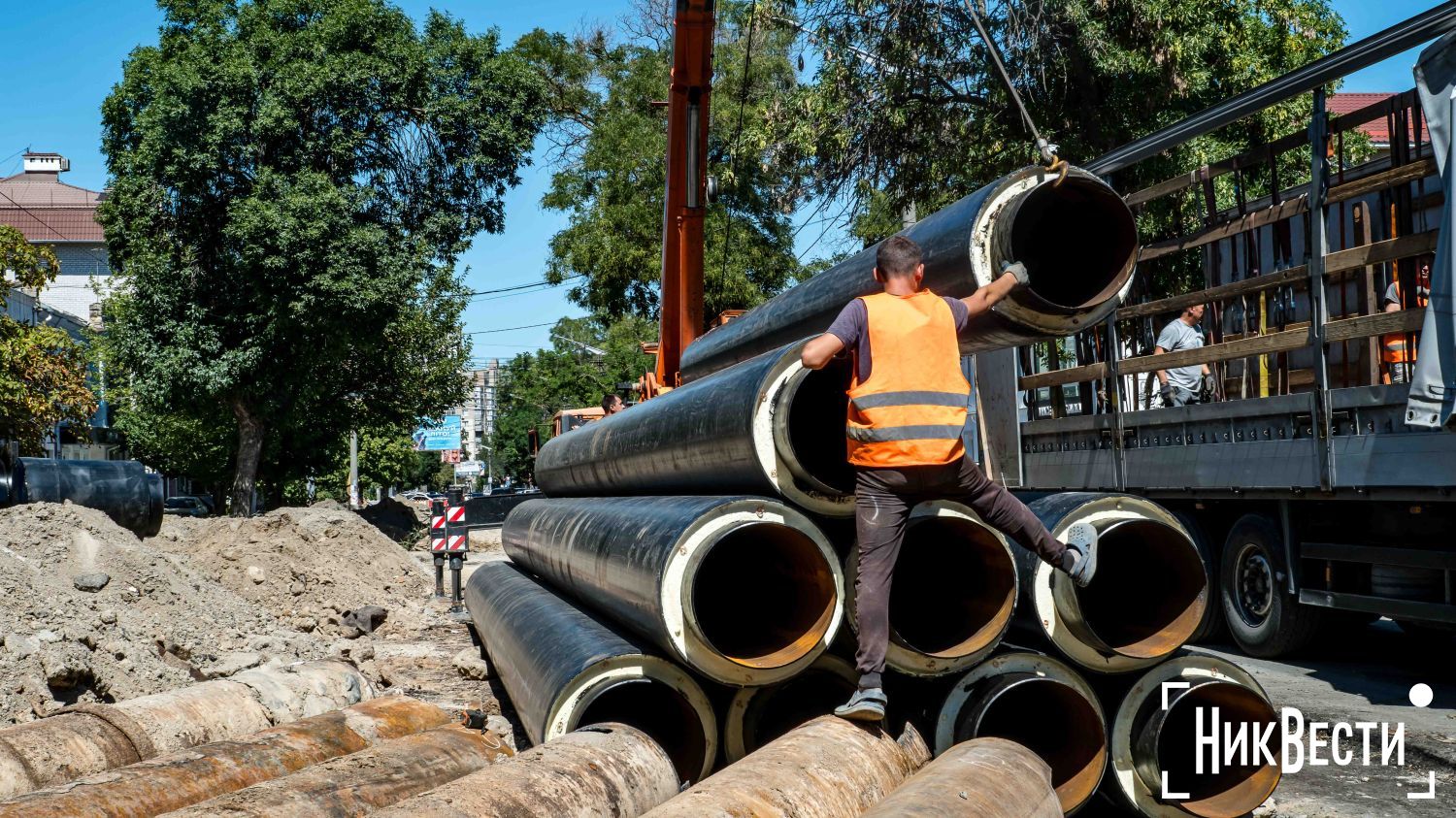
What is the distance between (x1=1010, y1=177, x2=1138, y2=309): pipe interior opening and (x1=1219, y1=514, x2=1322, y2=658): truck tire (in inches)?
163

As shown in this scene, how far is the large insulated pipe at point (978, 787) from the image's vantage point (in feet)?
11.6

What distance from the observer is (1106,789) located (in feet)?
16.1

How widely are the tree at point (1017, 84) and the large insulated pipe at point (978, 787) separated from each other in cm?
981

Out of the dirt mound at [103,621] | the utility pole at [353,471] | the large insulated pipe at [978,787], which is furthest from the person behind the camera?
the utility pole at [353,471]

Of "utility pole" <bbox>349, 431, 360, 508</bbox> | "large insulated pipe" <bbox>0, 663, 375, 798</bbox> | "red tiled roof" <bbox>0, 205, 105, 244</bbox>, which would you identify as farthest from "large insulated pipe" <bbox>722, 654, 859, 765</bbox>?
"red tiled roof" <bbox>0, 205, 105, 244</bbox>

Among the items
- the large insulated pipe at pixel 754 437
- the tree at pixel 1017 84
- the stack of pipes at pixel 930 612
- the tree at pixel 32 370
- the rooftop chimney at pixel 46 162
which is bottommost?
the stack of pipes at pixel 930 612

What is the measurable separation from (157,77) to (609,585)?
2329cm

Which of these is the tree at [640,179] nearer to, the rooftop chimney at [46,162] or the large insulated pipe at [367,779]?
the large insulated pipe at [367,779]

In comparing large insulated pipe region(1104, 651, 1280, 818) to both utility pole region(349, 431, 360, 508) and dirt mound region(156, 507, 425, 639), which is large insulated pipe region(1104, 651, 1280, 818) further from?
utility pole region(349, 431, 360, 508)

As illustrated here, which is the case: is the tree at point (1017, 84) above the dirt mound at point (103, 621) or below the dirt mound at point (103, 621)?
above

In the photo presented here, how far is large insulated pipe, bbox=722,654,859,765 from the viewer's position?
4934 mm

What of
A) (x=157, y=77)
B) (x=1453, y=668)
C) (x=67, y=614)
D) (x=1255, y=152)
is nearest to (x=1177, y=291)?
(x=1255, y=152)

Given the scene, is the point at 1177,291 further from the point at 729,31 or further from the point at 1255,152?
the point at 729,31

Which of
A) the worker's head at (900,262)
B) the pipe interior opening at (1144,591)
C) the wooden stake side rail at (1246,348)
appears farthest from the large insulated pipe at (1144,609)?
the wooden stake side rail at (1246,348)
